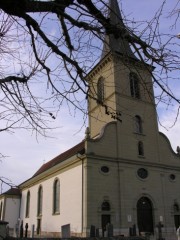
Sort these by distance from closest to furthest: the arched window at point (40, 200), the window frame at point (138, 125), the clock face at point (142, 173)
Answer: the clock face at point (142, 173) → the window frame at point (138, 125) → the arched window at point (40, 200)

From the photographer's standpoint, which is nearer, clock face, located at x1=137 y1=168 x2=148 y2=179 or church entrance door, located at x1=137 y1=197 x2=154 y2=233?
church entrance door, located at x1=137 y1=197 x2=154 y2=233

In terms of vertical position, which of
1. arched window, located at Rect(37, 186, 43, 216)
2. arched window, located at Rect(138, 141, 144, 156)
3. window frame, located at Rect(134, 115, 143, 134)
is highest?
window frame, located at Rect(134, 115, 143, 134)

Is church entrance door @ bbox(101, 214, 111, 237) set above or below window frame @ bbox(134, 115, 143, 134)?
below

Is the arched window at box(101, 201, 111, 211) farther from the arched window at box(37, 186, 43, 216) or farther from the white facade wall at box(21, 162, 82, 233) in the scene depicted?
the arched window at box(37, 186, 43, 216)

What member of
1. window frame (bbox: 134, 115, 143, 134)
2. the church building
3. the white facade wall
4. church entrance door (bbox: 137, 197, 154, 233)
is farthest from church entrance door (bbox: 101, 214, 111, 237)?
window frame (bbox: 134, 115, 143, 134)

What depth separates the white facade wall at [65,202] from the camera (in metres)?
25.1

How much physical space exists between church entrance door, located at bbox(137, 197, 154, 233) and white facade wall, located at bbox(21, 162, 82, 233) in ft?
17.3

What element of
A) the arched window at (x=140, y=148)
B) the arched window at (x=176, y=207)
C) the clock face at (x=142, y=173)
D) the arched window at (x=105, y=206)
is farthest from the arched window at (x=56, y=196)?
the arched window at (x=176, y=207)

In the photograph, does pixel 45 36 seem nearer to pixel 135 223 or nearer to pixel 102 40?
pixel 102 40

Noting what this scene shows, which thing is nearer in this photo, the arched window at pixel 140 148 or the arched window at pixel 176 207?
the arched window at pixel 176 207

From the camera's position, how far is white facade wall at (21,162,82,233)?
82.3 feet

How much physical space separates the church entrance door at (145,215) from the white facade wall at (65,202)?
5279mm

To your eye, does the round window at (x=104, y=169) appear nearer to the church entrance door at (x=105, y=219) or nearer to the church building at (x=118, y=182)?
the church building at (x=118, y=182)

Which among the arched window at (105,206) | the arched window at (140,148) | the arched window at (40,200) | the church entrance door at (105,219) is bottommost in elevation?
the church entrance door at (105,219)
